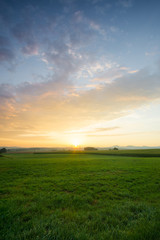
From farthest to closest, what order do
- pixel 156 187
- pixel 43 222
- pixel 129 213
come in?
pixel 156 187 < pixel 129 213 < pixel 43 222

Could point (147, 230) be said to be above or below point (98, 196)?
above

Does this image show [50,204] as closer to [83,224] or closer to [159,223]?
[83,224]

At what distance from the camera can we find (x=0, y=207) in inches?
223

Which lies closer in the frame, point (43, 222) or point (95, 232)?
point (95, 232)

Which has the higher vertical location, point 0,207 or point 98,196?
point 0,207

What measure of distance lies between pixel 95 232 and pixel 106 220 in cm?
94

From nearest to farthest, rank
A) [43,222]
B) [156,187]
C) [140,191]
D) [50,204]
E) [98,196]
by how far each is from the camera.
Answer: [43,222]
[50,204]
[98,196]
[140,191]
[156,187]

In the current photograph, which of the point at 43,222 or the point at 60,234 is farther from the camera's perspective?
the point at 43,222

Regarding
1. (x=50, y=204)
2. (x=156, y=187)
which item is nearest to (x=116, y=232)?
(x=50, y=204)

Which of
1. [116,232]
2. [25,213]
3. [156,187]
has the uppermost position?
[116,232]

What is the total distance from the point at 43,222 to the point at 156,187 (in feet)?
31.5

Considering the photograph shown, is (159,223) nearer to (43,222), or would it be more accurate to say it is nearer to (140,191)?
(43,222)

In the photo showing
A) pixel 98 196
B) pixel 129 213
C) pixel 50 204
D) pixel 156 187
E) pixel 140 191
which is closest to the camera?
pixel 129 213

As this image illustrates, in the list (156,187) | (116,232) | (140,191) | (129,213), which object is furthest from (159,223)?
(156,187)
